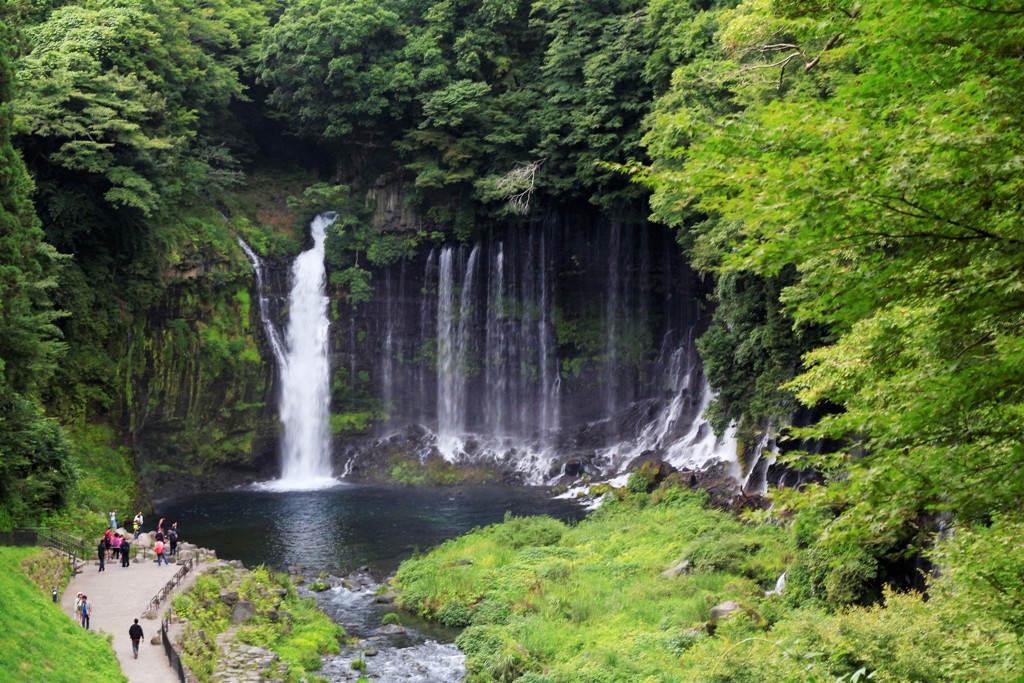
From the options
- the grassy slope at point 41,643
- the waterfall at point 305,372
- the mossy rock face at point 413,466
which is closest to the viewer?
the grassy slope at point 41,643

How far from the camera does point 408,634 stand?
21172 millimetres

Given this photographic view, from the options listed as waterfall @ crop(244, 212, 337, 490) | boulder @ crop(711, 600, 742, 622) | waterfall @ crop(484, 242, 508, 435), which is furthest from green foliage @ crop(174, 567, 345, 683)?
waterfall @ crop(484, 242, 508, 435)

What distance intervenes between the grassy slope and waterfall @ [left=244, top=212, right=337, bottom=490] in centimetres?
2156

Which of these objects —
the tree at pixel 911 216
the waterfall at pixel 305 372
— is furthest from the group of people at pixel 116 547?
the tree at pixel 911 216

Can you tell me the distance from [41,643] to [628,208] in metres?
27.7

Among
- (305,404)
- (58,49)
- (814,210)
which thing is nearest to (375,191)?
(305,404)

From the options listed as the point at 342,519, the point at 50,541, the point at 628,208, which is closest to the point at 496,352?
the point at 628,208

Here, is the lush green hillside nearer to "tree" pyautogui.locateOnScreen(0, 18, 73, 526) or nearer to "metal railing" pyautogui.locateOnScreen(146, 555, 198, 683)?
"metal railing" pyautogui.locateOnScreen(146, 555, 198, 683)

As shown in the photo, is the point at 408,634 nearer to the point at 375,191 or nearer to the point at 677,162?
the point at 677,162

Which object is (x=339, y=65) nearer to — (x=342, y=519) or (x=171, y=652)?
(x=342, y=519)

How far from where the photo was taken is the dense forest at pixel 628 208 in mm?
6090

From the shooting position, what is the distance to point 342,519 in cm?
3183

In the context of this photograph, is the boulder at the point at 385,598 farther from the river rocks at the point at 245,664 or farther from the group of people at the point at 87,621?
the group of people at the point at 87,621

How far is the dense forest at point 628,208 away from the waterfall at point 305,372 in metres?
1.13
